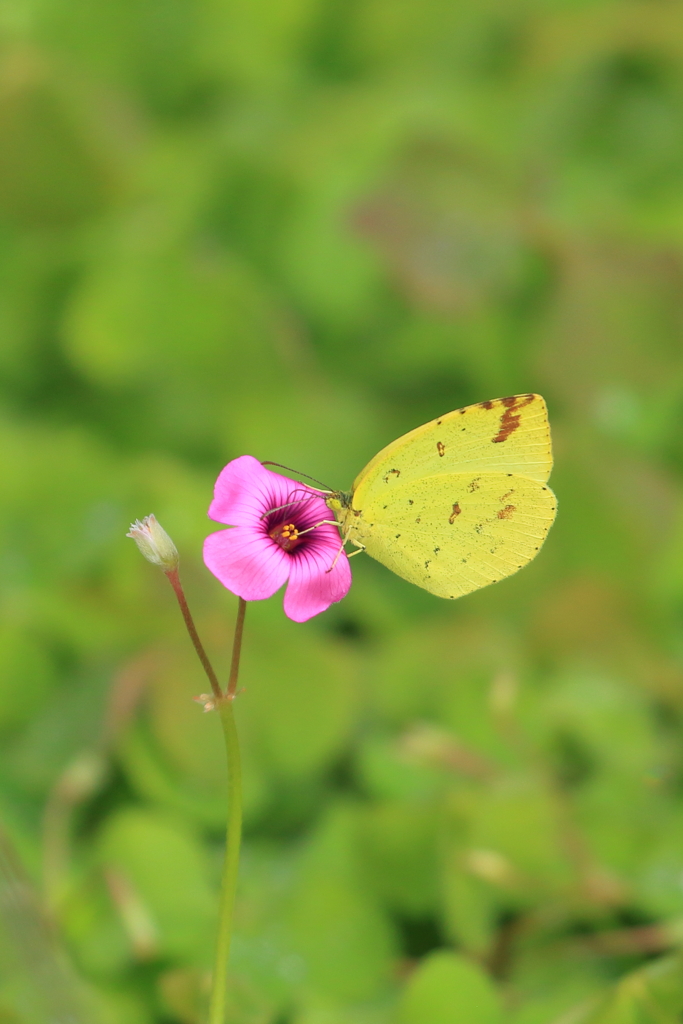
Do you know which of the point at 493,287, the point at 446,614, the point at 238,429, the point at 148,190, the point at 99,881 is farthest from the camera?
the point at 148,190

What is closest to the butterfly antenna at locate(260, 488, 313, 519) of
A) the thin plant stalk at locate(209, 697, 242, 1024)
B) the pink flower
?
the pink flower

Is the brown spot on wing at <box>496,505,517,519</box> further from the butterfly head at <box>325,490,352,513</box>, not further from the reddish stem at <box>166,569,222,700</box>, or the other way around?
the reddish stem at <box>166,569,222,700</box>

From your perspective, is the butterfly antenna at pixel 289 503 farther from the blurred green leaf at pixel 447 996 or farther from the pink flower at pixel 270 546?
the blurred green leaf at pixel 447 996

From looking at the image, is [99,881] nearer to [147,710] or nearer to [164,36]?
[147,710]

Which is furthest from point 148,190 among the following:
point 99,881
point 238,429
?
point 99,881

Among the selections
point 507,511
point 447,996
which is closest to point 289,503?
point 507,511

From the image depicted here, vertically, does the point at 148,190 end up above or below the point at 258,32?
below

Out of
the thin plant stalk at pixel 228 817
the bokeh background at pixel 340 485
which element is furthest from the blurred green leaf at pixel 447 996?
the thin plant stalk at pixel 228 817
